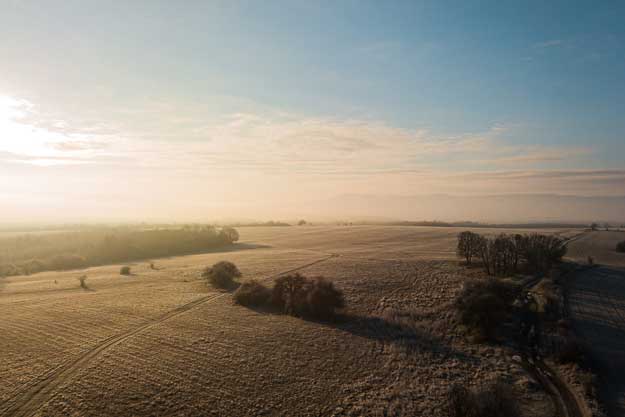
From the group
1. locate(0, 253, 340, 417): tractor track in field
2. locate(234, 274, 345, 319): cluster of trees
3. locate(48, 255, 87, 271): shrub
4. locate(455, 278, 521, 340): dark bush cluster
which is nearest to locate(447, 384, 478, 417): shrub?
locate(455, 278, 521, 340): dark bush cluster

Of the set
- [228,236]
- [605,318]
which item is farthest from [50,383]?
[228,236]

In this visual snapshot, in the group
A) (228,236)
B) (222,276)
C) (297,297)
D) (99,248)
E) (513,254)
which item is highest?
(513,254)

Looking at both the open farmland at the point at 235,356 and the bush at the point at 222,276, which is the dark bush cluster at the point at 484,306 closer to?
the open farmland at the point at 235,356

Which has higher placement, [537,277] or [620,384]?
[537,277]

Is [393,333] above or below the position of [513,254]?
A: below

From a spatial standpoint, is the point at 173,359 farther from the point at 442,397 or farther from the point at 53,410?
the point at 442,397

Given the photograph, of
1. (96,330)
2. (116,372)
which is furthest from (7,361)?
(116,372)

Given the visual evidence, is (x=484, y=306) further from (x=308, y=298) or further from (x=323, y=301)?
(x=308, y=298)

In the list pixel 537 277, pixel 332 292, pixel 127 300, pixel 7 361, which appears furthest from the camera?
pixel 537 277
